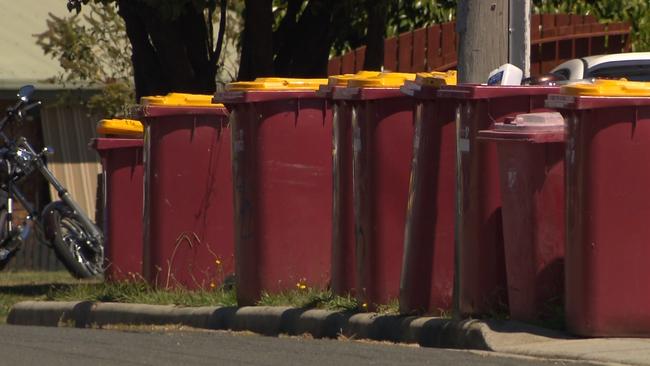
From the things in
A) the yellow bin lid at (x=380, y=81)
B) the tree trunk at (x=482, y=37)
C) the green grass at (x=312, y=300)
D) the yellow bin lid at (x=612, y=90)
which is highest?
the tree trunk at (x=482, y=37)

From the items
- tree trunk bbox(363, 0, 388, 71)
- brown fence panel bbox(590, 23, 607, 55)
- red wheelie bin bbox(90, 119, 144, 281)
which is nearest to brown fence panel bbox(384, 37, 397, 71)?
tree trunk bbox(363, 0, 388, 71)

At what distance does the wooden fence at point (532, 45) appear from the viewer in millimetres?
17031

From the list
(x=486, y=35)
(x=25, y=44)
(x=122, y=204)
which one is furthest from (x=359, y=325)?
(x=25, y=44)

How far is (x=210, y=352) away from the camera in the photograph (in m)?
8.15

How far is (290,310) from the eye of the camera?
A: 9336mm

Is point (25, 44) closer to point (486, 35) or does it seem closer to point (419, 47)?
point (419, 47)

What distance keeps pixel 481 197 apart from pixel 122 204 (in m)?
4.32

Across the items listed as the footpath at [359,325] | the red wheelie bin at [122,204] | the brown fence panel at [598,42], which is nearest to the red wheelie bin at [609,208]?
the footpath at [359,325]

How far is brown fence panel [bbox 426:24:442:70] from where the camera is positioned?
1698 centimetres

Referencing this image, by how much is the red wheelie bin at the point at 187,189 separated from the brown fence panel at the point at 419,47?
20.9 ft

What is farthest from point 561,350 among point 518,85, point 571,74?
point 571,74

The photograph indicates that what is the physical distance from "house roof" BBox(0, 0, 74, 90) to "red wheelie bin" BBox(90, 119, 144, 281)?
7706 mm

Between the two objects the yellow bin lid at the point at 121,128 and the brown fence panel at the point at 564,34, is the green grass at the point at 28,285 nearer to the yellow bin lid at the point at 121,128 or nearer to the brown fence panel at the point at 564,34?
the yellow bin lid at the point at 121,128

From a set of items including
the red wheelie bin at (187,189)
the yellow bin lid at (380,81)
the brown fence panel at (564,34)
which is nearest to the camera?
the yellow bin lid at (380,81)
